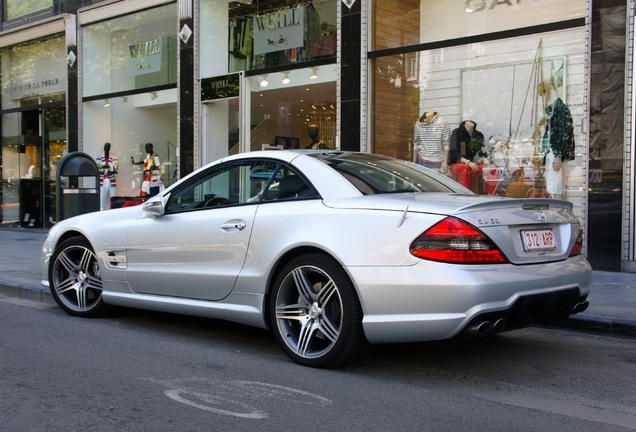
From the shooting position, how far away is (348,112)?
1229cm

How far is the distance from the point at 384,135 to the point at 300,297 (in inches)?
302

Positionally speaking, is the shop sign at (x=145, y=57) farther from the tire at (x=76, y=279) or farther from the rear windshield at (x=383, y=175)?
the rear windshield at (x=383, y=175)

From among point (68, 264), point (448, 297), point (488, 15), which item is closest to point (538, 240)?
point (448, 297)

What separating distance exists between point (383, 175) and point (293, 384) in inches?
67.6

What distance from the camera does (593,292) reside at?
7.58 m

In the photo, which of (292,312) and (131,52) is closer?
(292,312)

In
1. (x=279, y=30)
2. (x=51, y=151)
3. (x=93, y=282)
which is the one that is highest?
(x=279, y=30)

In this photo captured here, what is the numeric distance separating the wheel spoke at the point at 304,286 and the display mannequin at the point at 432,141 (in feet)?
23.4

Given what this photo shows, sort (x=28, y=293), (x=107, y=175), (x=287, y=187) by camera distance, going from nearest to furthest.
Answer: (x=287, y=187) < (x=28, y=293) < (x=107, y=175)

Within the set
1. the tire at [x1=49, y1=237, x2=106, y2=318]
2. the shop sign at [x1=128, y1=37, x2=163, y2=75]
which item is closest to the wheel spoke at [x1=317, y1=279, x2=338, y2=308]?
the tire at [x1=49, y1=237, x2=106, y2=318]

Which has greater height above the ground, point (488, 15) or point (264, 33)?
point (264, 33)

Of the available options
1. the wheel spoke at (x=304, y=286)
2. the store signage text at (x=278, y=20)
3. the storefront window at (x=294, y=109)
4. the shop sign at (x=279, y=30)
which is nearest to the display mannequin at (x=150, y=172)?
the storefront window at (x=294, y=109)

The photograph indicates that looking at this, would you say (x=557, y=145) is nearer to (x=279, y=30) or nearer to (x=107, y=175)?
(x=279, y=30)

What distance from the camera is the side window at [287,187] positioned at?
512 cm
